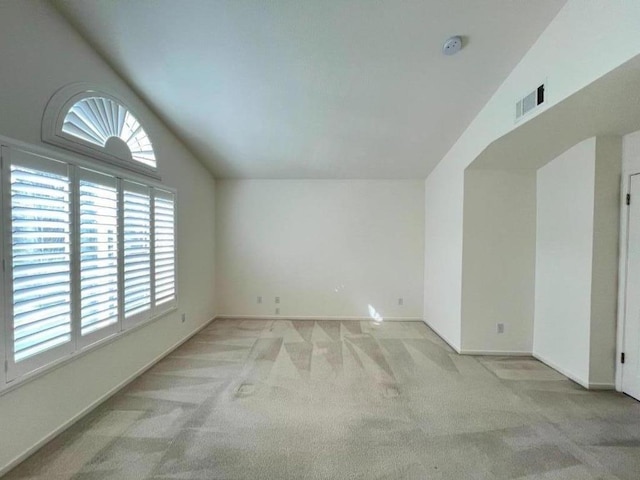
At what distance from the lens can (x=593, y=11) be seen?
166 cm

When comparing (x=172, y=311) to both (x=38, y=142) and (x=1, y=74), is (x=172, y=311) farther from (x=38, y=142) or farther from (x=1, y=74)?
(x=1, y=74)

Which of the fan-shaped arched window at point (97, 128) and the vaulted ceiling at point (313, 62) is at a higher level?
Result: the vaulted ceiling at point (313, 62)

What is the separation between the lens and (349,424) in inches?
79.4

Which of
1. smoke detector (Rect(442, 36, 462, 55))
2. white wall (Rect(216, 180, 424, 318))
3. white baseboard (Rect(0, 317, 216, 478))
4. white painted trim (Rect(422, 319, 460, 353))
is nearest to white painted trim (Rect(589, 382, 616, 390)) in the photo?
white painted trim (Rect(422, 319, 460, 353))

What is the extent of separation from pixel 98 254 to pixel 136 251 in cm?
47

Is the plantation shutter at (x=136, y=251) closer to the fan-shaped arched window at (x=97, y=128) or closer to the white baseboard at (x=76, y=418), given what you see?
the fan-shaped arched window at (x=97, y=128)

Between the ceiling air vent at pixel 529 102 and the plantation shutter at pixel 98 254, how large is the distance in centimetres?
376

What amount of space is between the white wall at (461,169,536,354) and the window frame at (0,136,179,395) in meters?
3.82

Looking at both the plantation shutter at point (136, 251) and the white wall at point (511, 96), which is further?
the plantation shutter at point (136, 251)

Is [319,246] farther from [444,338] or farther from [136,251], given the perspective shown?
[136,251]

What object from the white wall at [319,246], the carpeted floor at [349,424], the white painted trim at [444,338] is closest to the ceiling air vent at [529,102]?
the white wall at [319,246]

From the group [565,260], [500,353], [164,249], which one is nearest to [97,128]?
[164,249]

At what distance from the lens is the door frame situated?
8.00 feet

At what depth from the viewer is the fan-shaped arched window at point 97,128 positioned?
191 centimetres
